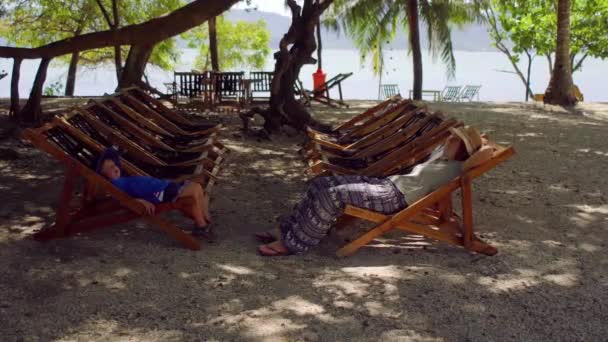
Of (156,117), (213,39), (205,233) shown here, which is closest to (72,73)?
(213,39)

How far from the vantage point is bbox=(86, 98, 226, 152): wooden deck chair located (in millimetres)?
6617

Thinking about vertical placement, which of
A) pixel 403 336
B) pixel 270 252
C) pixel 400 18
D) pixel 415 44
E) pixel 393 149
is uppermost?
pixel 400 18

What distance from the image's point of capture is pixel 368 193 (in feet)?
16.0

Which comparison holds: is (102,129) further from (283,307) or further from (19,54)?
(19,54)

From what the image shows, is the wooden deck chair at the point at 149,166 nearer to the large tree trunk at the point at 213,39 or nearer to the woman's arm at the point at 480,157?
the woman's arm at the point at 480,157

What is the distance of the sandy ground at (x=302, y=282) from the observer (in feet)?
12.2

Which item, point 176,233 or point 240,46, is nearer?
point 176,233

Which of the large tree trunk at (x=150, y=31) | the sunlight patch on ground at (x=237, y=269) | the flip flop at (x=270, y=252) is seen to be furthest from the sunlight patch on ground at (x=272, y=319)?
the large tree trunk at (x=150, y=31)

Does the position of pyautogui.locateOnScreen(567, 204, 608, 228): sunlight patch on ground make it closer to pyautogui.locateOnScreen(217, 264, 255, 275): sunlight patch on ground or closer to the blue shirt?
pyautogui.locateOnScreen(217, 264, 255, 275): sunlight patch on ground

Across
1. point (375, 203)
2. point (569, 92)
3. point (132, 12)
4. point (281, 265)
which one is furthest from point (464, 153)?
point (132, 12)

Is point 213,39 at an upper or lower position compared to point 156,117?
upper

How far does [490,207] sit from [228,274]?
2869mm

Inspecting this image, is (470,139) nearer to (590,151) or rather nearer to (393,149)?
(393,149)

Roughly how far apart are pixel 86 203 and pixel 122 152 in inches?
34.1
